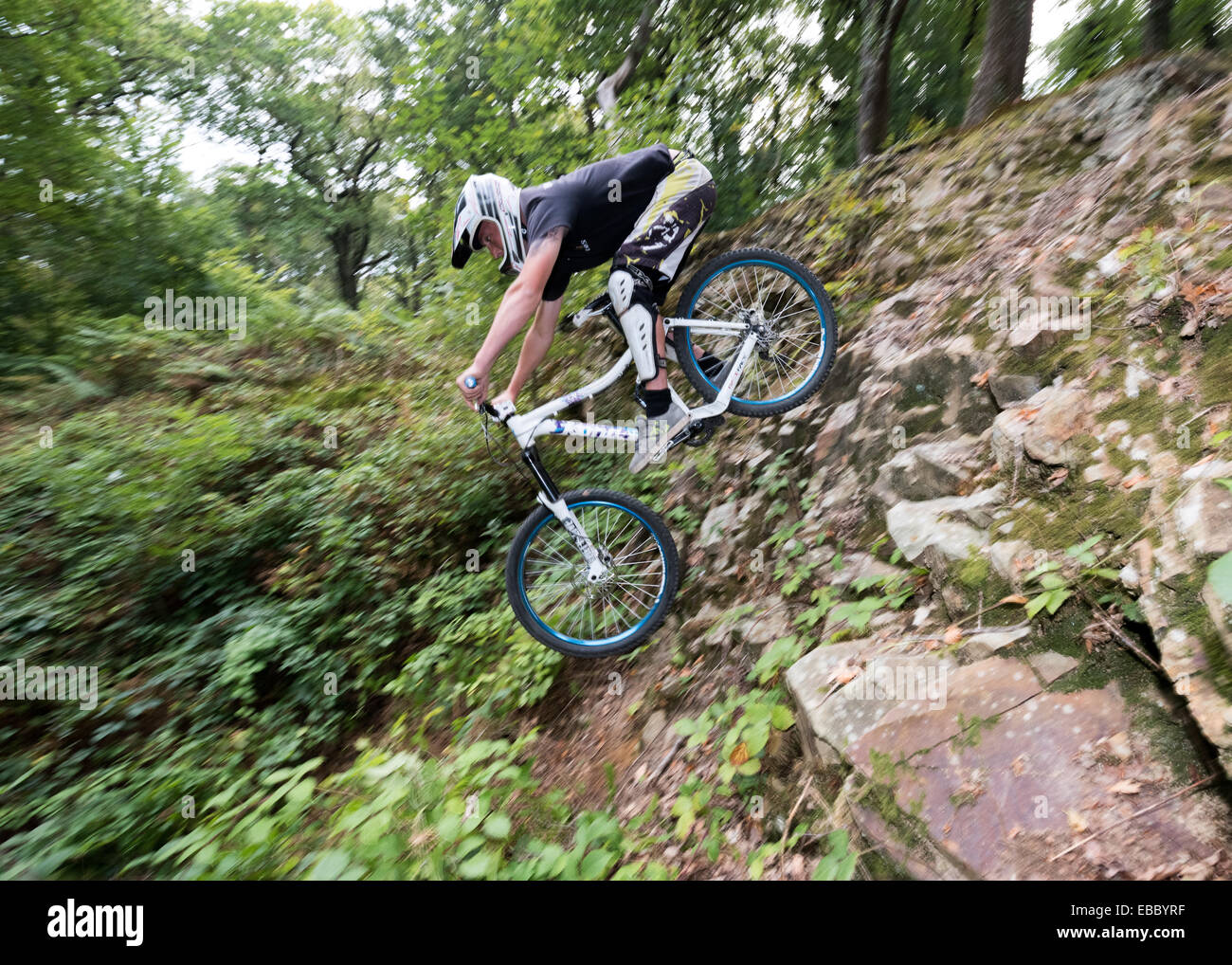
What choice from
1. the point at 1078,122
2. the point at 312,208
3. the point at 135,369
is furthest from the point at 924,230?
the point at 312,208

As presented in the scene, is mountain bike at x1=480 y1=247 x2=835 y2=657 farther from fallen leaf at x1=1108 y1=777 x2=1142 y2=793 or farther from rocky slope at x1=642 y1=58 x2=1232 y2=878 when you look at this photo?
fallen leaf at x1=1108 y1=777 x2=1142 y2=793

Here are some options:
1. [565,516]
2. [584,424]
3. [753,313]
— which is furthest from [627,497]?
[753,313]

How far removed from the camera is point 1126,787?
5.50 ft

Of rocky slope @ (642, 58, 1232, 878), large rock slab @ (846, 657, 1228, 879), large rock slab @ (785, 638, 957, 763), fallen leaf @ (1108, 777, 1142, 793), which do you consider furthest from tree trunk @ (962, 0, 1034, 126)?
fallen leaf @ (1108, 777, 1142, 793)

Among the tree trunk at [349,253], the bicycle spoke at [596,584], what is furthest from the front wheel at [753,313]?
the tree trunk at [349,253]

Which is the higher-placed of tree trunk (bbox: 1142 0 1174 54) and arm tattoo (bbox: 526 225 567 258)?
tree trunk (bbox: 1142 0 1174 54)

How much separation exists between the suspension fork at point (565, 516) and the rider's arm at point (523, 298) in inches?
25.5

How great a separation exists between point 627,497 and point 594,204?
176cm

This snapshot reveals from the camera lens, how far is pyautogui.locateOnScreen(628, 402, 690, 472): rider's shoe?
381cm

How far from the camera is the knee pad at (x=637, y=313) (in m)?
3.64

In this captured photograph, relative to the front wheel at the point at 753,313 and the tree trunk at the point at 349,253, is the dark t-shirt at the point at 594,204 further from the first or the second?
the tree trunk at the point at 349,253

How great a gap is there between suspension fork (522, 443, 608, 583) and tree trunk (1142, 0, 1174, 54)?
1007 centimetres

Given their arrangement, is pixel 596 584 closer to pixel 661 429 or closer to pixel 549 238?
pixel 661 429

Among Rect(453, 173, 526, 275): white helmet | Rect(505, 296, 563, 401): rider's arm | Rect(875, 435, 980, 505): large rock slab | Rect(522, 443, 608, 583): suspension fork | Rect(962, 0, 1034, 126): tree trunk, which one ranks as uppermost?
Rect(962, 0, 1034, 126): tree trunk
